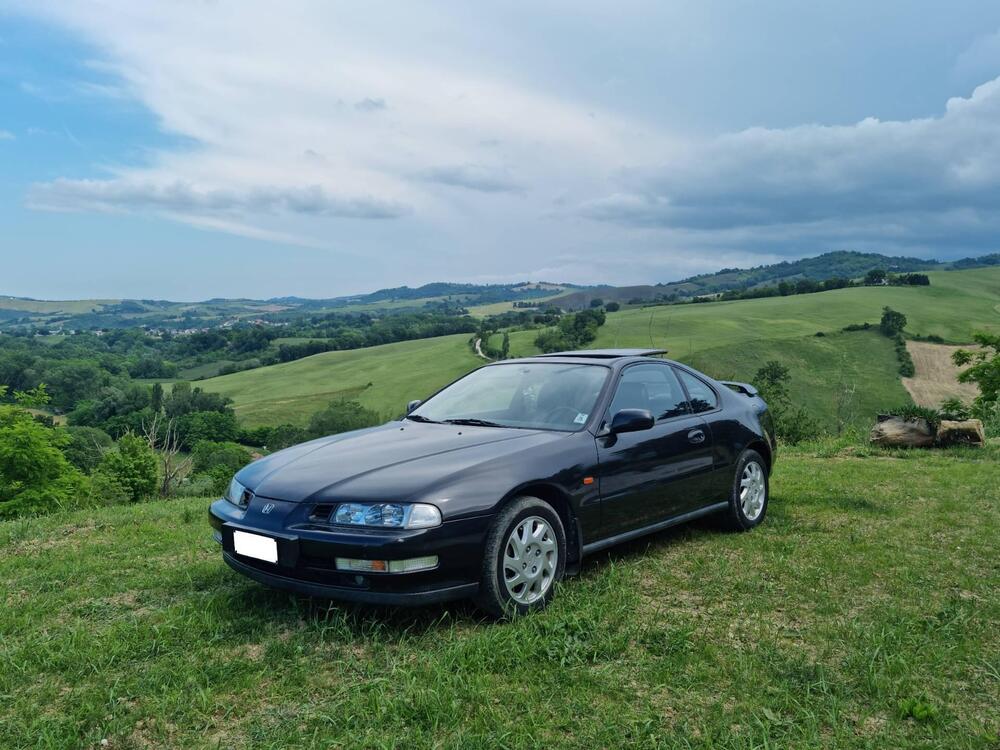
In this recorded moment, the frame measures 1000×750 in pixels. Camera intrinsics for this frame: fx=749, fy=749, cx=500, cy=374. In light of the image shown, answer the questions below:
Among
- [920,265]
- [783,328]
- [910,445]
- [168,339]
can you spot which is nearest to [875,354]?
[783,328]

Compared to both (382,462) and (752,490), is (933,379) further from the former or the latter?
(382,462)

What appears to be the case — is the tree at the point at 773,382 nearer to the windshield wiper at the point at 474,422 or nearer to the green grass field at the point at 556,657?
the green grass field at the point at 556,657

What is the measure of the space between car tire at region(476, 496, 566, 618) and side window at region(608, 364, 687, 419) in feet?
3.69

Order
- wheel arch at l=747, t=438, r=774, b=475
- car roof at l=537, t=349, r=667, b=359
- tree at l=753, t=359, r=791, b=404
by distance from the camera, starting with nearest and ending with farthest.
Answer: car roof at l=537, t=349, r=667, b=359 → wheel arch at l=747, t=438, r=774, b=475 → tree at l=753, t=359, r=791, b=404

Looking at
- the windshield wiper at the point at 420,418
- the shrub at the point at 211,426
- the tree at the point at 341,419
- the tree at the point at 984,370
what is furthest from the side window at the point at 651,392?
the shrub at the point at 211,426

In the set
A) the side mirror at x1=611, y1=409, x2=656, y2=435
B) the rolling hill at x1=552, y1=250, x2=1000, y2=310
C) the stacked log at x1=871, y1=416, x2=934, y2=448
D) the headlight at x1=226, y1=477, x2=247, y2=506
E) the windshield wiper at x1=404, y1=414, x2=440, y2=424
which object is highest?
the rolling hill at x1=552, y1=250, x2=1000, y2=310

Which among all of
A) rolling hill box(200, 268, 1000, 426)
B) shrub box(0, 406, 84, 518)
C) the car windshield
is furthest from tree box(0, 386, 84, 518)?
rolling hill box(200, 268, 1000, 426)

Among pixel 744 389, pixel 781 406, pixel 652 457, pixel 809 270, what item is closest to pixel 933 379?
pixel 781 406

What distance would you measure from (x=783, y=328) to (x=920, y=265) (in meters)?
80.1

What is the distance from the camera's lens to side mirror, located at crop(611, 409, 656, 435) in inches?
182

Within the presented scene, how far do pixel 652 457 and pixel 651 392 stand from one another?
64 centimetres

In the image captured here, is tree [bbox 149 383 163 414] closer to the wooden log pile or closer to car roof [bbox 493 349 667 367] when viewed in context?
the wooden log pile

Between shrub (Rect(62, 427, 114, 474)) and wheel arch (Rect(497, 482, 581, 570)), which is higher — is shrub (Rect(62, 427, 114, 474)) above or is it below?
below

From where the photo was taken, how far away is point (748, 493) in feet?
20.1
